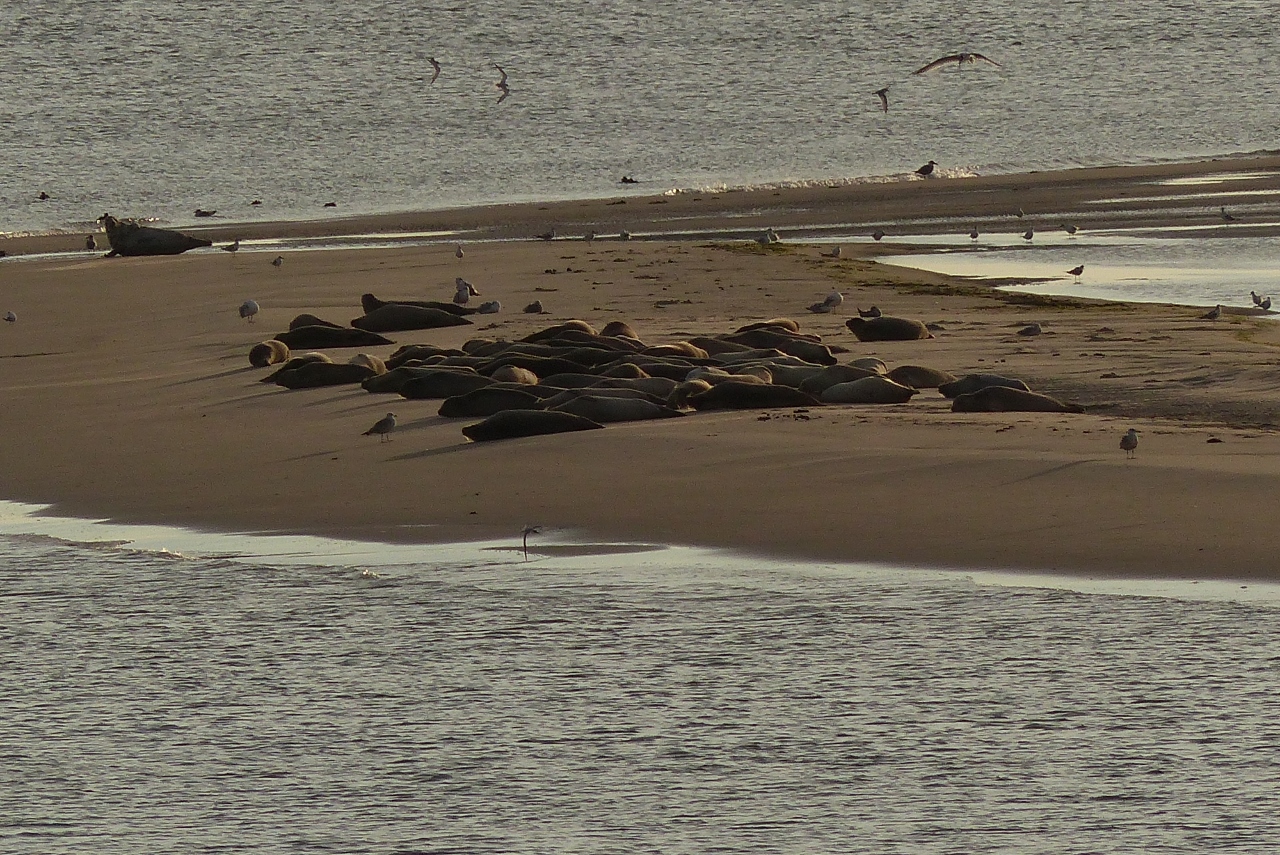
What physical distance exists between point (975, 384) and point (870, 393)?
1.97 feet

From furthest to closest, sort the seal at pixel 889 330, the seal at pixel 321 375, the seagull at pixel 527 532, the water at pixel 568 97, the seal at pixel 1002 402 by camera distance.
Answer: the water at pixel 568 97
the seal at pixel 889 330
the seal at pixel 321 375
the seal at pixel 1002 402
the seagull at pixel 527 532

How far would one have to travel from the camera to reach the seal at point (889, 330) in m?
14.4

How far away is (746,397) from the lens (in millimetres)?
11258

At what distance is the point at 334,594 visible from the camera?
25.0 ft

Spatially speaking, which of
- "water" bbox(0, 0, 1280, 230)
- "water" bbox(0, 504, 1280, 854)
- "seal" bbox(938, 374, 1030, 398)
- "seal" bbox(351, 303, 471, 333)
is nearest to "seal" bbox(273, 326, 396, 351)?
"seal" bbox(351, 303, 471, 333)

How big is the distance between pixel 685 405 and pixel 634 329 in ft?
14.6

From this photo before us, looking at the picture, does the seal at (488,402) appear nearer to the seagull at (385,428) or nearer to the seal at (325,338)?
the seagull at (385,428)

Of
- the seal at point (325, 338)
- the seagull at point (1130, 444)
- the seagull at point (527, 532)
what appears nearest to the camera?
the seagull at point (527, 532)

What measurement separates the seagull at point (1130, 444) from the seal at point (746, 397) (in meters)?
2.39

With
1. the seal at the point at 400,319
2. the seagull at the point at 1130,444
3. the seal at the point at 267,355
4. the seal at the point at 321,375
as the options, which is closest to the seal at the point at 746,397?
the seagull at the point at 1130,444

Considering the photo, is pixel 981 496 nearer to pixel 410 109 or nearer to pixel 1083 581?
pixel 1083 581

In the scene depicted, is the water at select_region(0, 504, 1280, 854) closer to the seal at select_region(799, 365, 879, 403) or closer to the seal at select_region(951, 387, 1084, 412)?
the seal at select_region(951, 387, 1084, 412)

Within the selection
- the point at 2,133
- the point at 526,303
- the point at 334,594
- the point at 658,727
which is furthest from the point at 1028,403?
the point at 2,133

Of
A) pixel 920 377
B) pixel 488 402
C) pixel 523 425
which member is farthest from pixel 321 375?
pixel 920 377
